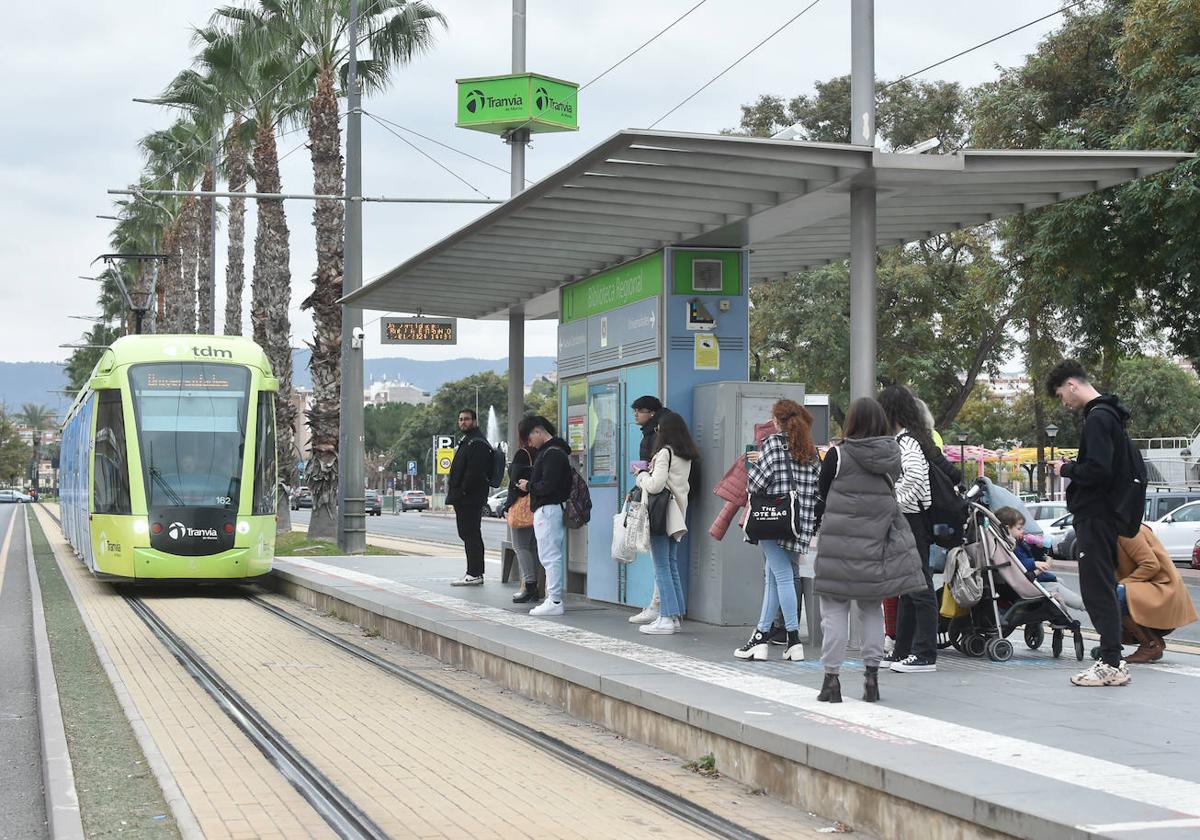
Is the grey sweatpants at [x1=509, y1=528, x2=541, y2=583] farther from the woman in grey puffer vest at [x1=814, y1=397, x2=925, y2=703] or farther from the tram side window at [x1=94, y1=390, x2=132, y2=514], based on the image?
the woman in grey puffer vest at [x1=814, y1=397, x2=925, y2=703]

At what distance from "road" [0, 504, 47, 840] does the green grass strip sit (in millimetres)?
206

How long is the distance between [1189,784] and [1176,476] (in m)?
46.8

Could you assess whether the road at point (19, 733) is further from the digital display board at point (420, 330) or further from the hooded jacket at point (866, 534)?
the digital display board at point (420, 330)

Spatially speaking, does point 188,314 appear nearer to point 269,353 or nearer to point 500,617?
point 269,353

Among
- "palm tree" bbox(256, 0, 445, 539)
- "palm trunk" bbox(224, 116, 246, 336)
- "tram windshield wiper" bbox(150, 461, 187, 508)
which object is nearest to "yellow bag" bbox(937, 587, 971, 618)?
"tram windshield wiper" bbox(150, 461, 187, 508)

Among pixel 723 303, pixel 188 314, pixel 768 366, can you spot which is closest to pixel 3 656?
pixel 723 303

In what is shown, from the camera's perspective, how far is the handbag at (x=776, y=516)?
991 centimetres

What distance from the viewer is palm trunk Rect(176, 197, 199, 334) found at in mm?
51375

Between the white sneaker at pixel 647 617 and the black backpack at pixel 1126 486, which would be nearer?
the black backpack at pixel 1126 486

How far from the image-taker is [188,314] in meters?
53.9

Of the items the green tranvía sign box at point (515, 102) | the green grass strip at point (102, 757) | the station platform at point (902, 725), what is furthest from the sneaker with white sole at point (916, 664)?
the green tranvía sign box at point (515, 102)

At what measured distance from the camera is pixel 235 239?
41.1m

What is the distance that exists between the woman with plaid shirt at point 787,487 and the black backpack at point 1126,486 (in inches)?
79.9

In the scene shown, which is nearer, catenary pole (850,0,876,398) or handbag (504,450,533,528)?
catenary pole (850,0,876,398)
